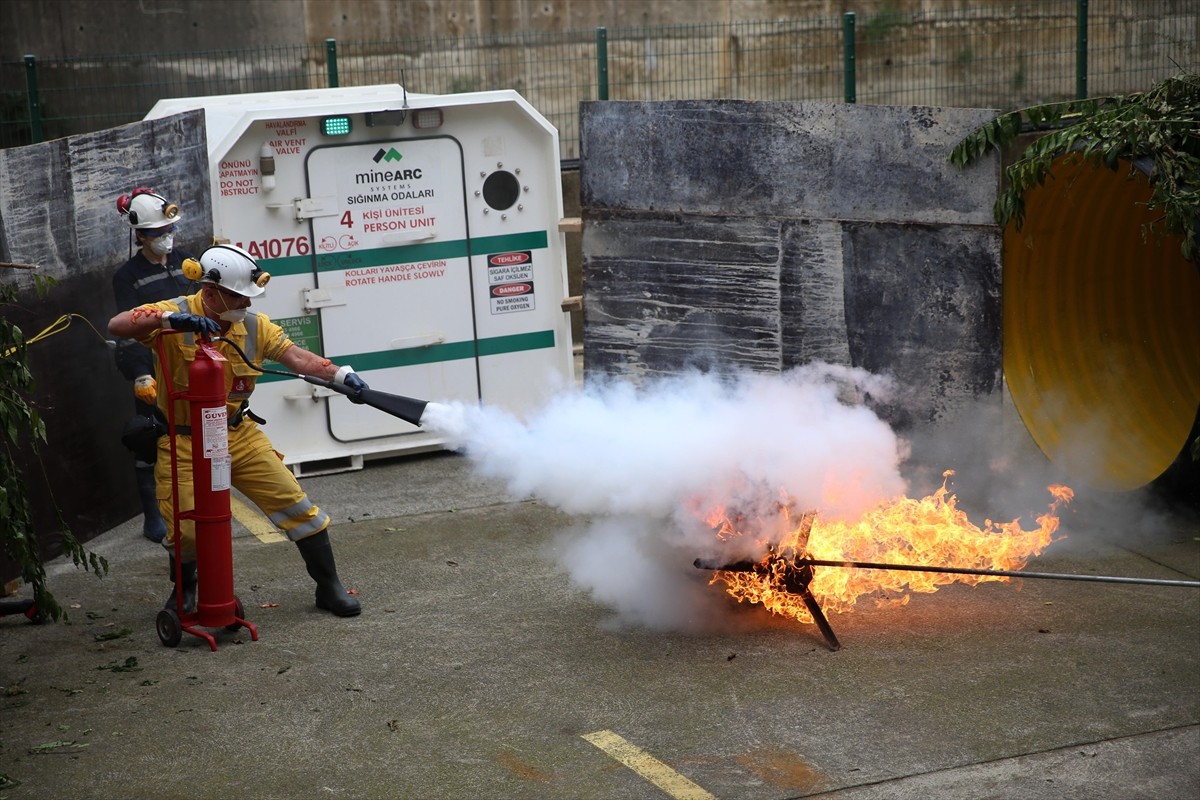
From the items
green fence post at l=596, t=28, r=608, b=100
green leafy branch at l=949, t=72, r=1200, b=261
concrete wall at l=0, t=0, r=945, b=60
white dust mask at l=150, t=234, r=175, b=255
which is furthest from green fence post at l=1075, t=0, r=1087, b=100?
white dust mask at l=150, t=234, r=175, b=255

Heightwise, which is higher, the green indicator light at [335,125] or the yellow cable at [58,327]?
the green indicator light at [335,125]

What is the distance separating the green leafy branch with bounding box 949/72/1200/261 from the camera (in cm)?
677

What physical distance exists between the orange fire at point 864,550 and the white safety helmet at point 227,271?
2.39 meters

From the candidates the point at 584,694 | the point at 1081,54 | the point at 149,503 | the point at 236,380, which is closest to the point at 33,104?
the point at 149,503

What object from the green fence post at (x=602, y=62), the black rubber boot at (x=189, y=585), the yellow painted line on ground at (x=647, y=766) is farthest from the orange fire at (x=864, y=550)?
the green fence post at (x=602, y=62)

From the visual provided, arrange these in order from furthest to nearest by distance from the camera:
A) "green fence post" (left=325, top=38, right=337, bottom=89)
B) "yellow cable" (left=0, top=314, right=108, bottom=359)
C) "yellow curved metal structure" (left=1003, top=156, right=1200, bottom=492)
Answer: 1. "green fence post" (left=325, top=38, right=337, bottom=89)
2. "yellow curved metal structure" (left=1003, top=156, right=1200, bottom=492)
3. "yellow cable" (left=0, top=314, right=108, bottom=359)

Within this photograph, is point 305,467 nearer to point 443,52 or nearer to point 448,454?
point 448,454

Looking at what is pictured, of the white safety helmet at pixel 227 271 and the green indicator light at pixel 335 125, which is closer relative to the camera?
the white safety helmet at pixel 227 271

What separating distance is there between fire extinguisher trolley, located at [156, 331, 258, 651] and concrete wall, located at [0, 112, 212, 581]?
1153mm

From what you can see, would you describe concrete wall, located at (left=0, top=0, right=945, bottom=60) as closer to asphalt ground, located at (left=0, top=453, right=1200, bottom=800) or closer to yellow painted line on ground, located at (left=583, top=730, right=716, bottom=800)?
asphalt ground, located at (left=0, top=453, right=1200, bottom=800)

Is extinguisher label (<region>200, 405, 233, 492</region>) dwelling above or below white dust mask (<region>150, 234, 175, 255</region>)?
below

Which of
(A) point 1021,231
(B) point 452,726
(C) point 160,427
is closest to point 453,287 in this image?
(C) point 160,427

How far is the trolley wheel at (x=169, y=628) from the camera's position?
626 centimetres

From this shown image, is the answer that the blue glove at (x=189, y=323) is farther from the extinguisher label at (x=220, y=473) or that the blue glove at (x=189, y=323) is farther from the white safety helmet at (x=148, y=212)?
the white safety helmet at (x=148, y=212)
